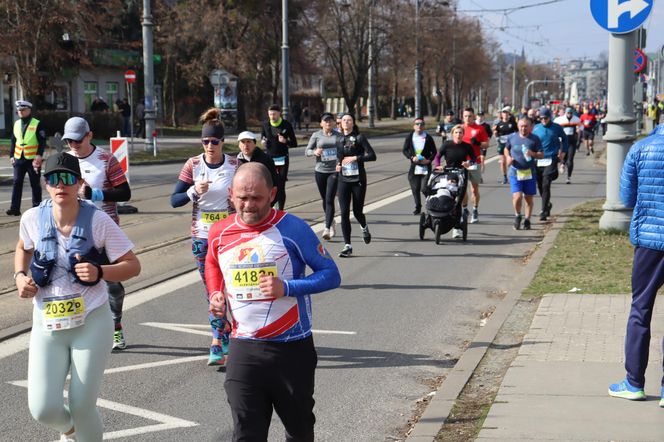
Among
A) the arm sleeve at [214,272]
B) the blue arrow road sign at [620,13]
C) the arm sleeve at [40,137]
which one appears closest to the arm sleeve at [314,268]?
the arm sleeve at [214,272]

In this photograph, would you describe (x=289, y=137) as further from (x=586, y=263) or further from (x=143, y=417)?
(x=143, y=417)

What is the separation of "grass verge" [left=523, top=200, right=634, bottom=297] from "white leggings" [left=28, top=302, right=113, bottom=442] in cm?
581

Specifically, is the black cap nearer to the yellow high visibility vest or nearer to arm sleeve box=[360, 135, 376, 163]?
arm sleeve box=[360, 135, 376, 163]

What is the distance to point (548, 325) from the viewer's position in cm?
839

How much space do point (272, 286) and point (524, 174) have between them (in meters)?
11.3

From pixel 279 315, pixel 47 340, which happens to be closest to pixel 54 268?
pixel 47 340

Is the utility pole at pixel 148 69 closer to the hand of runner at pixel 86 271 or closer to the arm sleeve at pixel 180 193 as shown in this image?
the arm sleeve at pixel 180 193

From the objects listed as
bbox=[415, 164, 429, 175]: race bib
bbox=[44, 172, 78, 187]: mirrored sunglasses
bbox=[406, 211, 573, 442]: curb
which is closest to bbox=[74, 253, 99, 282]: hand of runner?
bbox=[44, 172, 78, 187]: mirrored sunglasses

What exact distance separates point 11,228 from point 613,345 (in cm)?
1064

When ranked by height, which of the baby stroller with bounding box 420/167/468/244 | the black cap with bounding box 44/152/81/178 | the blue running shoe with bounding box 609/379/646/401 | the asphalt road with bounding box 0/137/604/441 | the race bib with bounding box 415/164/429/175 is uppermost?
the black cap with bounding box 44/152/81/178

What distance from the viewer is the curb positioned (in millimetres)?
5855

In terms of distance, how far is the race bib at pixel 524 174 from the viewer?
15.2 meters

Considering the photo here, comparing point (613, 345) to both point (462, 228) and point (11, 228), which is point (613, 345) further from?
point (11, 228)

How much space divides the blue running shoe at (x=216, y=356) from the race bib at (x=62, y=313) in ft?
8.53
